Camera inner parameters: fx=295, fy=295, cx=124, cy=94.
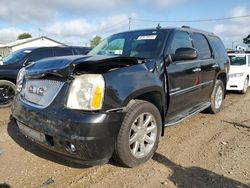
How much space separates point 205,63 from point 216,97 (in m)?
1.34

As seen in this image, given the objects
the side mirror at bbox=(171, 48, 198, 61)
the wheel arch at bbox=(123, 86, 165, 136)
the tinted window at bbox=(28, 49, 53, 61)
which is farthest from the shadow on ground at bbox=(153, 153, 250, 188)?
the tinted window at bbox=(28, 49, 53, 61)

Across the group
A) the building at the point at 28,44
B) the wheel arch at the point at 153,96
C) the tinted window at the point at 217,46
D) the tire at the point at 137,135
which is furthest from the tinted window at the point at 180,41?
the building at the point at 28,44

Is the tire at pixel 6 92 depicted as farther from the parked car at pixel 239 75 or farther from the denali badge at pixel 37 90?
the parked car at pixel 239 75

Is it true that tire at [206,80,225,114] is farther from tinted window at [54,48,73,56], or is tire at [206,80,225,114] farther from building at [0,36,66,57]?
building at [0,36,66,57]

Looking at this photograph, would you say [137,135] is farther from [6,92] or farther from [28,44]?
[28,44]

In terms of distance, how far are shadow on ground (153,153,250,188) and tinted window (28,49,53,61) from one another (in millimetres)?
5687

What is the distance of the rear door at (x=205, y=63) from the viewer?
557 cm

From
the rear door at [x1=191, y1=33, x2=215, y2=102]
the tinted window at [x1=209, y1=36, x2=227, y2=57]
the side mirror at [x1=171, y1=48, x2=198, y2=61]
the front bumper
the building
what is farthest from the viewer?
the building

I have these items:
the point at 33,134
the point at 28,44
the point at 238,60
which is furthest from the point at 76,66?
the point at 28,44

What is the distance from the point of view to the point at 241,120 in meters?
6.30

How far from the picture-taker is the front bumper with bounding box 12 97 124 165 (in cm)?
310

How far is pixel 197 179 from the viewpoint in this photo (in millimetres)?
3521

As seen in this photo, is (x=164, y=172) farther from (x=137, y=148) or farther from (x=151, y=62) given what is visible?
(x=151, y=62)

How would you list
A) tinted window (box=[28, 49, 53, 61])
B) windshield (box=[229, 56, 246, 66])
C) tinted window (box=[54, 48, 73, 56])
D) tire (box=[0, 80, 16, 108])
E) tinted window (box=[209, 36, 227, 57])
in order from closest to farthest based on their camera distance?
tinted window (box=[209, 36, 227, 57])
tire (box=[0, 80, 16, 108])
tinted window (box=[28, 49, 53, 61])
tinted window (box=[54, 48, 73, 56])
windshield (box=[229, 56, 246, 66])
